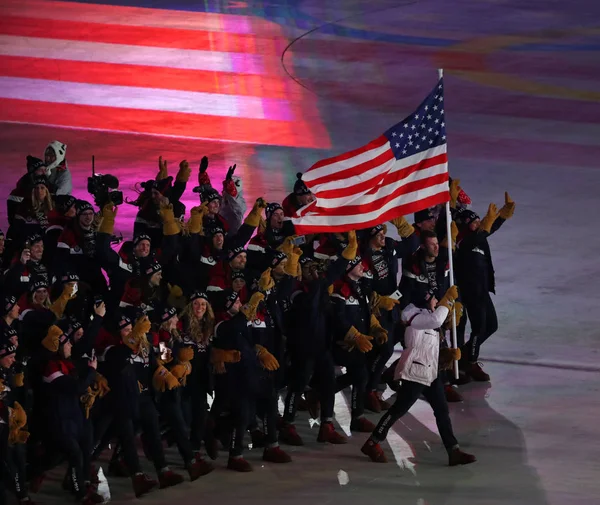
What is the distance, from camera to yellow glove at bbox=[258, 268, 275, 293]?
1598cm

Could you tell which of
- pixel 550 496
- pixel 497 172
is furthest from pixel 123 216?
pixel 550 496

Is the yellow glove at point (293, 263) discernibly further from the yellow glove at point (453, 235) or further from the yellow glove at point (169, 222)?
the yellow glove at point (453, 235)

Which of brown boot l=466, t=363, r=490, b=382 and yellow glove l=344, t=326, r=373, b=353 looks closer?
yellow glove l=344, t=326, r=373, b=353

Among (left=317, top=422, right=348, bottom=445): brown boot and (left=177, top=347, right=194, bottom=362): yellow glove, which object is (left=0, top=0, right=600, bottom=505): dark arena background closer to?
(left=317, top=422, right=348, bottom=445): brown boot

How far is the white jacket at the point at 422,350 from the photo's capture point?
607 inches

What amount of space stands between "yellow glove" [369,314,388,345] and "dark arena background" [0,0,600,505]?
89 cm

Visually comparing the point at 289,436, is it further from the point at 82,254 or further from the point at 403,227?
the point at 82,254

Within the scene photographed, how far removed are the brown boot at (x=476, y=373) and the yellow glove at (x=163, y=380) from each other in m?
4.32

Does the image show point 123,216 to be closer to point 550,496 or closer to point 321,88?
point 321,88

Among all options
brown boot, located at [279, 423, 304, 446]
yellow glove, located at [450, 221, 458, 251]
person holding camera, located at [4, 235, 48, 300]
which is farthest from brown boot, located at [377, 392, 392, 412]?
person holding camera, located at [4, 235, 48, 300]

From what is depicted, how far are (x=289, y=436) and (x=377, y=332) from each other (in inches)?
58.4

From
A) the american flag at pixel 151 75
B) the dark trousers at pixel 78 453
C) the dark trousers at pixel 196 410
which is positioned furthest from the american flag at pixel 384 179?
the american flag at pixel 151 75

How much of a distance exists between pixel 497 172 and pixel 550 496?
11.2m

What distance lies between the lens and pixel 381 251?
17453 millimetres
